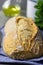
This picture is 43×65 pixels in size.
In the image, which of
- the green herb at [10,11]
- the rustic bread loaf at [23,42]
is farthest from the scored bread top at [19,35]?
the green herb at [10,11]

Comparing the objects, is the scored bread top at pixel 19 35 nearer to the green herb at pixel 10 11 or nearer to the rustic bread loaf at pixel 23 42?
the rustic bread loaf at pixel 23 42

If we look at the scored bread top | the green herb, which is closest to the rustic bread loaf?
the scored bread top

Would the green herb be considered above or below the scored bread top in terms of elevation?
below

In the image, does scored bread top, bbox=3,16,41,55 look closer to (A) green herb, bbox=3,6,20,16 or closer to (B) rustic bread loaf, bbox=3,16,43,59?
(B) rustic bread loaf, bbox=3,16,43,59

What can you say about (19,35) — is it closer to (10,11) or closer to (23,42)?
(23,42)

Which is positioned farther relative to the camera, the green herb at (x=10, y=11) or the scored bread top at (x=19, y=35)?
the green herb at (x=10, y=11)

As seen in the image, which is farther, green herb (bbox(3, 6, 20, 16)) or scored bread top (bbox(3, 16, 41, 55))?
green herb (bbox(3, 6, 20, 16))

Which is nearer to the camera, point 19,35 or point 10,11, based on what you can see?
point 19,35

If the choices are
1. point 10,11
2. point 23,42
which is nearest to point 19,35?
point 23,42

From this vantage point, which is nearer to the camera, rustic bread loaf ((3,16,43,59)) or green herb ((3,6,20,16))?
rustic bread loaf ((3,16,43,59))
